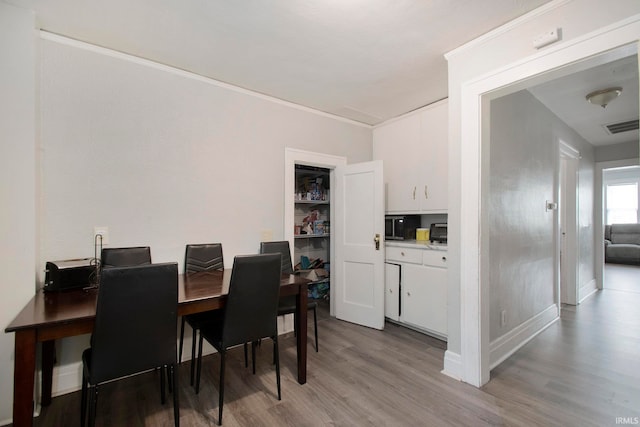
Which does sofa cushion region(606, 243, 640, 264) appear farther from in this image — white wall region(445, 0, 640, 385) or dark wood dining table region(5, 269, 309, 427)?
dark wood dining table region(5, 269, 309, 427)

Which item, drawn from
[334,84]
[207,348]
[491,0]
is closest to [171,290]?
[207,348]

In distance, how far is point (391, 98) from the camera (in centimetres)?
315

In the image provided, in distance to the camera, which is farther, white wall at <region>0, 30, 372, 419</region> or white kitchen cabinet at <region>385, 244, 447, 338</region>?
white kitchen cabinet at <region>385, 244, 447, 338</region>

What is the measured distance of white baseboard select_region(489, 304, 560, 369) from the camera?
242cm

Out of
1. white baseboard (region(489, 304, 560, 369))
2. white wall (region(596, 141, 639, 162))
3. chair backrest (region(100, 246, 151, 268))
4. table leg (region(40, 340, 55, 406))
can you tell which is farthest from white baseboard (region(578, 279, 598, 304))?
table leg (region(40, 340, 55, 406))

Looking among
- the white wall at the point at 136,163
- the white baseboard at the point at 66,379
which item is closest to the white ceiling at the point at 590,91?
the white wall at the point at 136,163

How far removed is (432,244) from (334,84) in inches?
75.1

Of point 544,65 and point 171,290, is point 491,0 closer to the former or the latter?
point 544,65

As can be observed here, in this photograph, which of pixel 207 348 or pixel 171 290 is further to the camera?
pixel 207 348

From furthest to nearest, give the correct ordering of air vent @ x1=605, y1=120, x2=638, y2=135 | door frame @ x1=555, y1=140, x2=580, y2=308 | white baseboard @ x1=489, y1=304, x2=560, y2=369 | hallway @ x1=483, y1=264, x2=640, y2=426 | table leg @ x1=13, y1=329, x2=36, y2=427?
door frame @ x1=555, y1=140, x2=580, y2=308 < air vent @ x1=605, y1=120, x2=638, y2=135 < white baseboard @ x1=489, y1=304, x2=560, y2=369 < hallway @ x1=483, y1=264, x2=640, y2=426 < table leg @ x1=13, y1=329, x2=36, y2=427

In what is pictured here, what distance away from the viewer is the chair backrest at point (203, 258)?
2500mm

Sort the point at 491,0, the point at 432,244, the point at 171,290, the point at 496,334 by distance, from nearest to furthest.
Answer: the point at 171,290
the point at 491,0
the point at 496,334
the point at 432,244

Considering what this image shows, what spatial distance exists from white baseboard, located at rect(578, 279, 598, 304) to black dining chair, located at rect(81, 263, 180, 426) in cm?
529

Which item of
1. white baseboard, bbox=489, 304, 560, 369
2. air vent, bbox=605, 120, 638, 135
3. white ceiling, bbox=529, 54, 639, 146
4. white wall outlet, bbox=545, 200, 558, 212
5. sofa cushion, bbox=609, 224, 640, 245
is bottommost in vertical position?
white baseboard, bbox=489, 304, 560, 369
